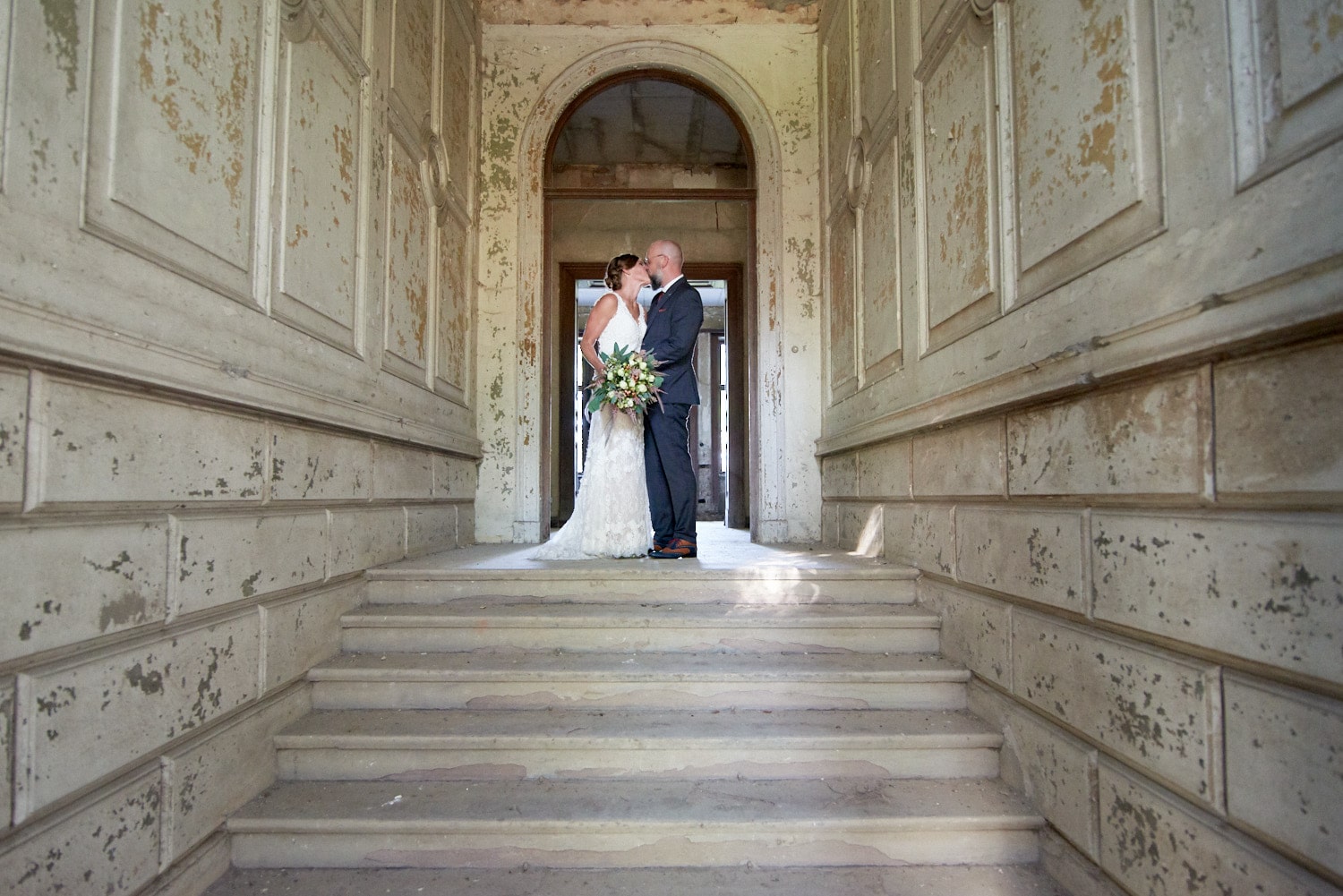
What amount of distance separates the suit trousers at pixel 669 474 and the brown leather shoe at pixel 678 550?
0.14ft

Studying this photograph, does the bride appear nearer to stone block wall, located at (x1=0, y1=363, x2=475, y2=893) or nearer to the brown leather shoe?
the brown leather shoe

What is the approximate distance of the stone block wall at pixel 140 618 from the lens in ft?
4.67

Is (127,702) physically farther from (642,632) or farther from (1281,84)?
(1281,84)

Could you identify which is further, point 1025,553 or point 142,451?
point 1025,553

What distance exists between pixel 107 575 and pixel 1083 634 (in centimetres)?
259

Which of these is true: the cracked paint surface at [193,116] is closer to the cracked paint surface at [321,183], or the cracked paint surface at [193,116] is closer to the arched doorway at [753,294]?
the cracked paint surface at [321,183]

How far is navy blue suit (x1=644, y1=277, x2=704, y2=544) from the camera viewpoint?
13.7 feet

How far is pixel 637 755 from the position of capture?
2.32m

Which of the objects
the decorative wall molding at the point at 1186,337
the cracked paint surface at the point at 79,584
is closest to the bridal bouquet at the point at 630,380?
the decorative wall molding at the point at 1186,337

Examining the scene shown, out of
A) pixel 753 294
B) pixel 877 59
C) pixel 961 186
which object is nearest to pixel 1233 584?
pixel 961 186

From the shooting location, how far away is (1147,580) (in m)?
1.66

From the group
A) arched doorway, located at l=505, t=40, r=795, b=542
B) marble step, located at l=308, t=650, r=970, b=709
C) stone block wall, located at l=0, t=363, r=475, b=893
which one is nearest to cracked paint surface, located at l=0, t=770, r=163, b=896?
stone block wall, located at l=0, t=363, r=475, b=893

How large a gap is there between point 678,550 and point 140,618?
107 inches

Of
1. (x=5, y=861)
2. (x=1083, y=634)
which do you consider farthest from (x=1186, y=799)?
(x=5, y=861)
